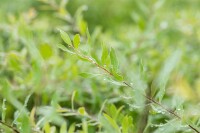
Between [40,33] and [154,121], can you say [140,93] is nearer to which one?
[154,121]

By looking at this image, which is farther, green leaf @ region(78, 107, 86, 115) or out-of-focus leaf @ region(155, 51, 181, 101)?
green leaf @ region(78, 107, 86, 115)

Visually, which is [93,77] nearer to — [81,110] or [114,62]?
[81,110]

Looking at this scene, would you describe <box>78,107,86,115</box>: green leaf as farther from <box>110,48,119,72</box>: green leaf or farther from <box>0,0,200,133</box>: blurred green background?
<box>110,48,119,72</box>: green leaf

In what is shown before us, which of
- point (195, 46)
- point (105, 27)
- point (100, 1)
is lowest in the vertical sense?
point (195, 46)

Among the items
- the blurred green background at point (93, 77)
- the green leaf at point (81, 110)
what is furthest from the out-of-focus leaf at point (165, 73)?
the green leaf at point (81, 110)

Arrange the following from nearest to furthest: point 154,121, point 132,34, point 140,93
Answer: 1. point 140,93
2. point 154,121
3. point 132,34

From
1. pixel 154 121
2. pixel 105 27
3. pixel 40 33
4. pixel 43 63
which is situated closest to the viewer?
pixel 154 121

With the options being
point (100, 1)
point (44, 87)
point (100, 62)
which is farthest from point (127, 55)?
point (100, 1)

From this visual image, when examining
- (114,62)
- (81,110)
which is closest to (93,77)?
(81,110)

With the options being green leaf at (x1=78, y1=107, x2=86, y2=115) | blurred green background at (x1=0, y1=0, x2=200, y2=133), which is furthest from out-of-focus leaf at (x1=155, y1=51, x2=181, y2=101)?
green leaf at (x1=78, y1=107, x2=86, y2=115)
